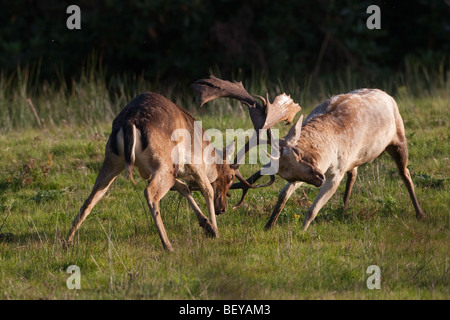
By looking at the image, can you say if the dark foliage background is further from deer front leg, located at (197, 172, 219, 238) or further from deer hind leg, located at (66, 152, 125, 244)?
deer hind leg, located at (66, 152, 125, 244)

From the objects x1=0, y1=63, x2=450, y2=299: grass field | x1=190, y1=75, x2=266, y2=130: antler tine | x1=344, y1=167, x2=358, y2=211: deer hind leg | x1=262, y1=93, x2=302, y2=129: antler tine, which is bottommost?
x1=0, y1=63, x2=450, y2=299: grass field

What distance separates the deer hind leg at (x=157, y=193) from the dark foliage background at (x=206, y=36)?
9226 millimetres

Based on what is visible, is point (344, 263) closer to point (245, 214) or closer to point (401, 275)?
point (401, 275)

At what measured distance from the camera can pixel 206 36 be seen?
644 inches

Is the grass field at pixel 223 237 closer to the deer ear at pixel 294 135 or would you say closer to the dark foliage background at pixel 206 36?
the deer ear at pixel 294 135

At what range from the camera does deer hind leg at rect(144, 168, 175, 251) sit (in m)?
6.45

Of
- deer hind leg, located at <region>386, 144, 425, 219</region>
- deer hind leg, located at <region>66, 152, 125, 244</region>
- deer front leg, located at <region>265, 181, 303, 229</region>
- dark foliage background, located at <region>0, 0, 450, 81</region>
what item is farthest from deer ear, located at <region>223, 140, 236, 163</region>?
dark foliage background, located at <region>0, 0, 450, 81</region>

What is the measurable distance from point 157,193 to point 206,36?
10388 mm

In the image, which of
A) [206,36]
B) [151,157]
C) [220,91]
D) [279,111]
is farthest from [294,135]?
[206,36]

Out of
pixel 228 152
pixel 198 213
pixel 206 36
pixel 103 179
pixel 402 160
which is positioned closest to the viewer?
pixel 103 179

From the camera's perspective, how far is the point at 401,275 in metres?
5.84

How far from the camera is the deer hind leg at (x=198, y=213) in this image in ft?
23.4

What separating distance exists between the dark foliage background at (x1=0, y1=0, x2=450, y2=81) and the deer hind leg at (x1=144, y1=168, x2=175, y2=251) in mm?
9226

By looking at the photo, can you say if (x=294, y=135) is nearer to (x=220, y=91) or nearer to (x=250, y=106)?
(x=250, y=106)
